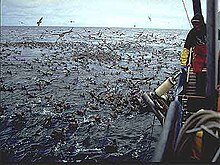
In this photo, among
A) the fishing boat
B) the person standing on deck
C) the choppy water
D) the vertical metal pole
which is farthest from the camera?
the choppy water

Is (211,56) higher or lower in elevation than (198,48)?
lower

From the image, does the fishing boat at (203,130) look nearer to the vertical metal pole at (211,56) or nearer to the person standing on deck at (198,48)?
the vertical metal pole at (211,56)

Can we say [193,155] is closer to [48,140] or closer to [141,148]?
[141,148]

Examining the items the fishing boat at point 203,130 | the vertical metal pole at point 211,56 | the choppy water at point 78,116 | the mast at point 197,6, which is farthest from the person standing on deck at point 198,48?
the choppy water at point 78,116

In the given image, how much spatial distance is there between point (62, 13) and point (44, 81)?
247 inches

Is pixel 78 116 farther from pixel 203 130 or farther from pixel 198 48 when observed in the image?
pixel 203 130

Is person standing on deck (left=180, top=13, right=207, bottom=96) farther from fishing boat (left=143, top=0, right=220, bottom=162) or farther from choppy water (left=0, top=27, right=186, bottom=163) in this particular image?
choppy water (left=0, top=27, right=186, bottom=163)

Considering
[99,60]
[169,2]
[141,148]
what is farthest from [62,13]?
[99,60]

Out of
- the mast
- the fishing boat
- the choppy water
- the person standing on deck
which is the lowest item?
the choppy water

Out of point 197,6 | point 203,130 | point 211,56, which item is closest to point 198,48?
point 197,6

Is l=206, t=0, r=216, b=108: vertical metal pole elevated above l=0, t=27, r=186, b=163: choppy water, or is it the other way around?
l=206, t=0, r=216, b=108: vertical metal pole

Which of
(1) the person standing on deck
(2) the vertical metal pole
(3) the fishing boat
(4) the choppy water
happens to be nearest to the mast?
(1) the person standing on deck

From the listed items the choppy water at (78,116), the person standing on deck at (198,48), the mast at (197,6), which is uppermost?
the mast at (197,6)

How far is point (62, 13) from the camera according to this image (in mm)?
9883
